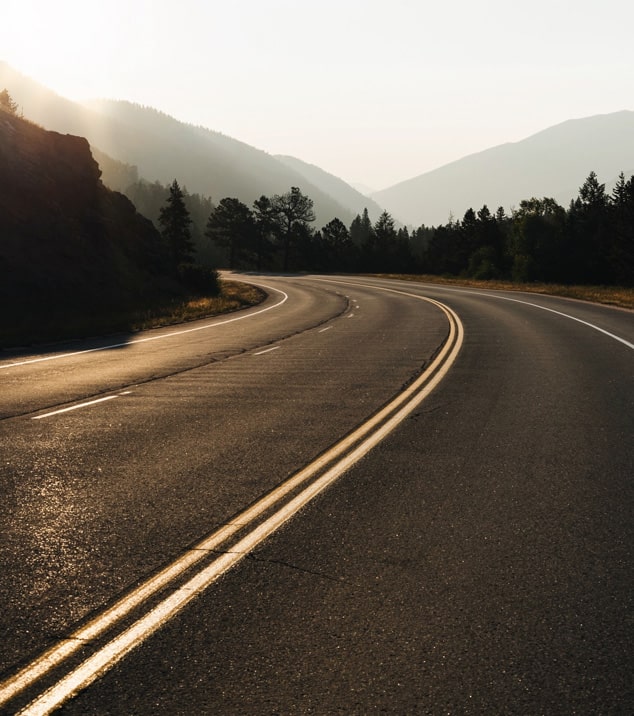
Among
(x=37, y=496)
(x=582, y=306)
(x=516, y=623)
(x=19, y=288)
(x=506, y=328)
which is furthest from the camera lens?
(x=582, y=306)

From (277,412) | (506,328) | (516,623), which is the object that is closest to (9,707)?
(516,623)

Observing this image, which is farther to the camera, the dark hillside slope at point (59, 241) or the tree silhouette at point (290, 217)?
the tree silhouette at point (290, 217)

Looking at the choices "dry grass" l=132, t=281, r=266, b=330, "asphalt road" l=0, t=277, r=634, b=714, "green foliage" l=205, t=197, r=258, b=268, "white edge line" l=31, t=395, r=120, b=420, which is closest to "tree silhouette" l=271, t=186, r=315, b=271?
"green foliage" l=205, t=197, r=258, b=268

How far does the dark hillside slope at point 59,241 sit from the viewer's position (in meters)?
27.1

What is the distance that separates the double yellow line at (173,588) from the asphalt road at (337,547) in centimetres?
5

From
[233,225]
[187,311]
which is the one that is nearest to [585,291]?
[187,311]

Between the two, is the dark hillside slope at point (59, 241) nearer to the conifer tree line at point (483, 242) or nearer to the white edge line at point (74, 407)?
the white edge line at point (74, 407)

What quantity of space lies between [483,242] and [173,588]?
4297 inches

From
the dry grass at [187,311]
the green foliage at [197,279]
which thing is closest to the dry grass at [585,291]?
the dry grass at [187,311]

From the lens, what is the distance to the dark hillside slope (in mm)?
27062

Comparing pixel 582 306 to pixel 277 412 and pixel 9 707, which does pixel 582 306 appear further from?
pixel 9 707

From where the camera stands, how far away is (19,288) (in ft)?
86.3

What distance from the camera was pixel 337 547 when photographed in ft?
15.3

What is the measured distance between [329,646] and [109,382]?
9.59 metres
